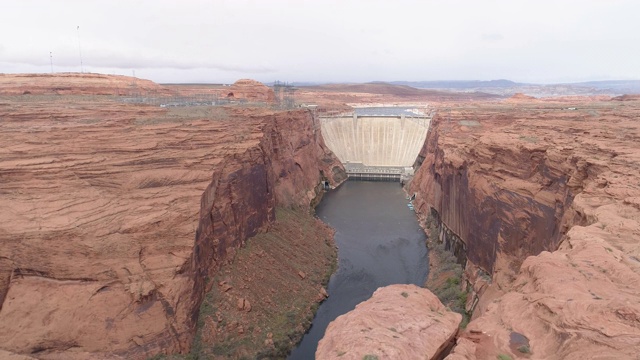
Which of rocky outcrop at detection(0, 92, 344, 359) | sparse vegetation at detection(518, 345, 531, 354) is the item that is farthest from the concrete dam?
sparse vegetation at detection(518, 345, 531, 354)

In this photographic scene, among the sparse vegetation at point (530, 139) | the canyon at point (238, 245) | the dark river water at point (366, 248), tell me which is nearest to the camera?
the canyon at point (238, 245)

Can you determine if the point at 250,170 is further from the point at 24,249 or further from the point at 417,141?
the point at 417,141

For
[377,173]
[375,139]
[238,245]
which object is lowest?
[377,173]

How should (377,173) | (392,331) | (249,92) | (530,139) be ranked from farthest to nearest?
(249,92)
(377,173)
(530,139)
(392,331)

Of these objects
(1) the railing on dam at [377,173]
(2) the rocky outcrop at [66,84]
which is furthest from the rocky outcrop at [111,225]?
(1) the railing on dam at [377,173]

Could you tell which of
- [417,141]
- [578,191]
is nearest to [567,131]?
[578,191]

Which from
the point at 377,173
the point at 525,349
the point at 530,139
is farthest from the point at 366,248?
the point at 525,349

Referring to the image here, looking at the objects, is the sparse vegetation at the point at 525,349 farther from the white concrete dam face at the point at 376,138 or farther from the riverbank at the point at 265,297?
the white concrete dam face at the point at 376,138

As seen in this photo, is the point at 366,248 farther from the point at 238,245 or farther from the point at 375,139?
the point at 375,139
